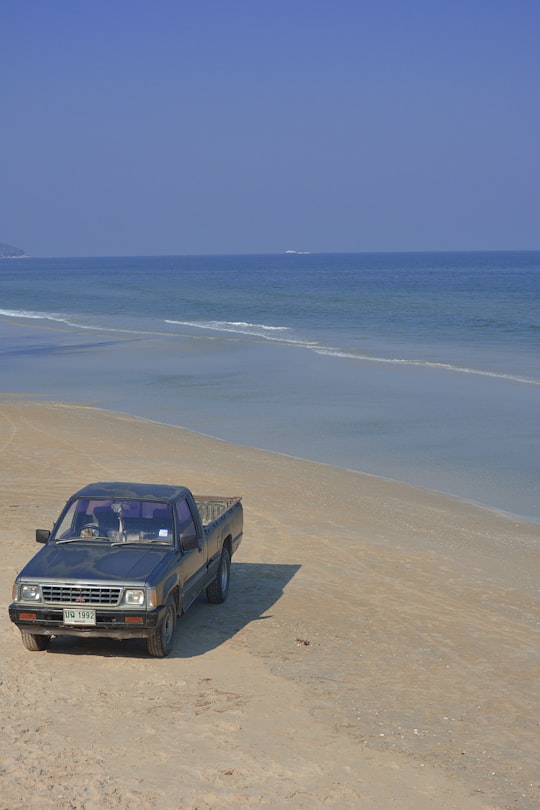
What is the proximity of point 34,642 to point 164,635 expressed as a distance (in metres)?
1.25

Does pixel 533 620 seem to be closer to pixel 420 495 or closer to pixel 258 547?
pixel 258 547

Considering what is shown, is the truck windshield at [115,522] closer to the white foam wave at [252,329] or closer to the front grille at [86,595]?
the front grille at [86,595]

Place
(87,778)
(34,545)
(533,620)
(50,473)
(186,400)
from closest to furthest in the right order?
(87,778) < (533,620) < (34,545) < (50,473) < (186,400)

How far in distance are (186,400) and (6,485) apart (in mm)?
12346

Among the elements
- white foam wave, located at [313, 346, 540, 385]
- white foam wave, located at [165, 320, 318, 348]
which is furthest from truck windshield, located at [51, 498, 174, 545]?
white foam wave, located at [165, 320, 318, 348]

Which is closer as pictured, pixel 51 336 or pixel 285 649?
pixel 285 649

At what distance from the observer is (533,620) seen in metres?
11.9

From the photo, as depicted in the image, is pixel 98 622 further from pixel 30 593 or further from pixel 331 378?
pixel 331 378

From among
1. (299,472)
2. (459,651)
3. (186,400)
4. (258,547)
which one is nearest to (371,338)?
(186,400)

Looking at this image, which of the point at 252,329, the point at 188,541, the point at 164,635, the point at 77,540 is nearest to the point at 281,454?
the point at 188,541

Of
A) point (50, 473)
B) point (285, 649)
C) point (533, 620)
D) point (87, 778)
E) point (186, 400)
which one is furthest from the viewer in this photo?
point (186, 400)

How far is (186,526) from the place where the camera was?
11.0 meters

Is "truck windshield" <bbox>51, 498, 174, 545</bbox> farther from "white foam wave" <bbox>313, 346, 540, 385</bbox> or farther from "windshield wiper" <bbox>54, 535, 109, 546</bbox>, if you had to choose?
"white foam wave" <bbox>313, 346, 540, 385</bbox>

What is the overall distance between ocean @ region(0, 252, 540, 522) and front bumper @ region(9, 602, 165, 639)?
9.24 meters
